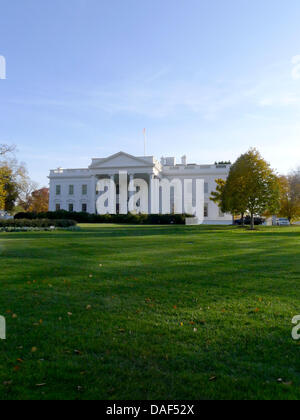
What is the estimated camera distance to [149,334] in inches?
170

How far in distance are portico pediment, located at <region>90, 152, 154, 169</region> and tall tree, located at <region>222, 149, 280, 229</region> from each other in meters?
28.9

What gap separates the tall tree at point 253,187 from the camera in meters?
28.5

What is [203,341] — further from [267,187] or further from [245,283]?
[267,187]

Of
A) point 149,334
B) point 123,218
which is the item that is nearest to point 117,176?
point 123,218

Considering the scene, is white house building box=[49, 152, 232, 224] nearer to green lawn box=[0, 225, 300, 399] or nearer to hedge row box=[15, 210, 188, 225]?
hedge row box=[15, 210, 188, 225]

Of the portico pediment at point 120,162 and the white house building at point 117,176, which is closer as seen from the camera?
the portico pediment at point 120,162

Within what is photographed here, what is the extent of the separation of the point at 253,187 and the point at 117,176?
3486 centimetres

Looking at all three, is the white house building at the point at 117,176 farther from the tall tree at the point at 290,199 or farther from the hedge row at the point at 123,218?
the tall tree at the point at 290,199

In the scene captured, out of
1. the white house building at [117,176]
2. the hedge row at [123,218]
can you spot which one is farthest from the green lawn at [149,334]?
the white house building at [117,176]

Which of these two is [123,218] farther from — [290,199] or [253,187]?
[290,199]

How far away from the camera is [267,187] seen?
93.9 feet

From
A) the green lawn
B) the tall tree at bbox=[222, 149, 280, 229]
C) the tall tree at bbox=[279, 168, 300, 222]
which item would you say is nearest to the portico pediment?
the tall tree at bbox=[279, 168, 300, 222]
